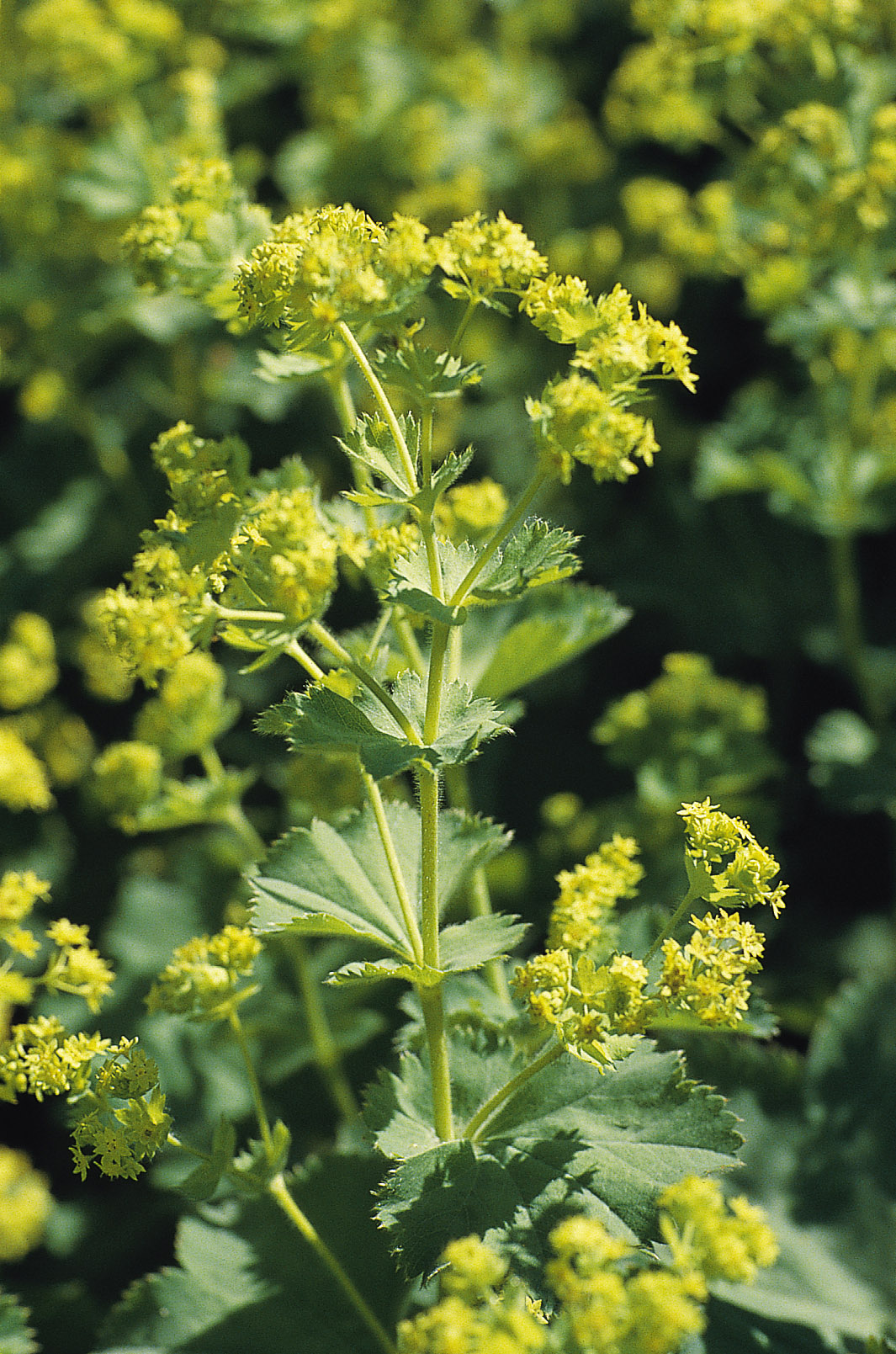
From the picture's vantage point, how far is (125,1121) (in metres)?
1.58

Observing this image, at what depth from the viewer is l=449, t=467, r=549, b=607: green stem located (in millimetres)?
1492

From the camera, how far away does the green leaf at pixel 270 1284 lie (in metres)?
2.05

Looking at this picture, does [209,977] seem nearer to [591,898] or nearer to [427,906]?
[427,906]

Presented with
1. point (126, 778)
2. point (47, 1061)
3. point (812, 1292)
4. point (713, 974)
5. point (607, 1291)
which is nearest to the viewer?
point (607, 1291)

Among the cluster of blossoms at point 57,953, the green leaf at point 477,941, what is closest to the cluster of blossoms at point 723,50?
the green leaf at point 477,941

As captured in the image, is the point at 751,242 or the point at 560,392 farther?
the point at 751,242

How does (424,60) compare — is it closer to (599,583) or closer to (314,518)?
(599,583)

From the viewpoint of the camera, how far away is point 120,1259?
9.30 feet

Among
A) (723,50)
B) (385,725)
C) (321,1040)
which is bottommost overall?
(321,1040)

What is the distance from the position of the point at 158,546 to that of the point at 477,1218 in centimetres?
102

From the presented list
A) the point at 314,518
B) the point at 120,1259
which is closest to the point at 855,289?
the point at 314,518

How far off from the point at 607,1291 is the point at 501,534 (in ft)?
2.91

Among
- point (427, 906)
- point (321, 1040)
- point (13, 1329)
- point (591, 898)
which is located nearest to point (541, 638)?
point (591, 898)

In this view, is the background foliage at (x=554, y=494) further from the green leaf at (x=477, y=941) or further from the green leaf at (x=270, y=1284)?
the green leaf at (x=477, y=941)
